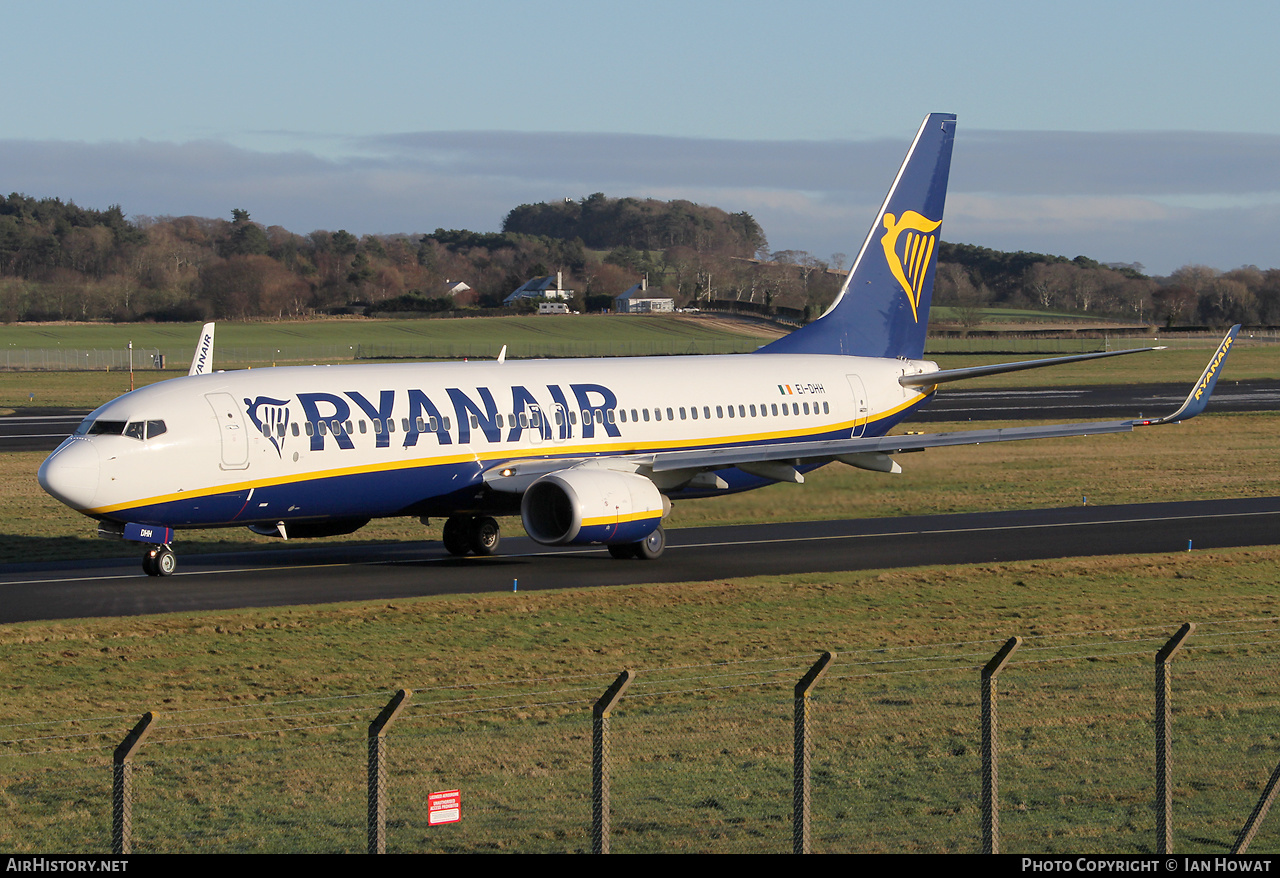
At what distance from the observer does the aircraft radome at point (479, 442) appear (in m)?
29.3

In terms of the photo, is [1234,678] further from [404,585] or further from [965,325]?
[965,325]

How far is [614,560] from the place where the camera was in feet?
113

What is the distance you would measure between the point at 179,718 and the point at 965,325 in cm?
17021

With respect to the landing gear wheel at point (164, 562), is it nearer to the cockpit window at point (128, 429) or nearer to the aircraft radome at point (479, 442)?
the aircraft radome at point (479, 442)

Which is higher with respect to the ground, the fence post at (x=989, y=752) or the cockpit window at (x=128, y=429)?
the cockpit window at (x=128, y=429)

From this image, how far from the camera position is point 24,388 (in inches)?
4006

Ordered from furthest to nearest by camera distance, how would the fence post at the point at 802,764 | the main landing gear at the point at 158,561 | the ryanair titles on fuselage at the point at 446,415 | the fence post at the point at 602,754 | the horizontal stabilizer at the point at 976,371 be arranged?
the horizontal stabilizer at the point at 976,371 < the main landing gear at the point at 158,561 < the ryanair titles on fuselage at the point at 446,415 < the fence post at the point at 802,764 < the fence post at the point at 602,754

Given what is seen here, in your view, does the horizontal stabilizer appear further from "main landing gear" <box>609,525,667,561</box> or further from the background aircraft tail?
"main landing gear" <box>609,525,667,561</box>

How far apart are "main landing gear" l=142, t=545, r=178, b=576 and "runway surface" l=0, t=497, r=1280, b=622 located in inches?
9.1

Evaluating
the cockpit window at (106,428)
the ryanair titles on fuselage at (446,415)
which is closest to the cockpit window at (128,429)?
the cockpit window at (106,428)

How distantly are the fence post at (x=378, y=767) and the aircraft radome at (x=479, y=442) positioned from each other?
62.4 feet

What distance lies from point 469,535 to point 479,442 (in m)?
2.96

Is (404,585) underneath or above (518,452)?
underneath
